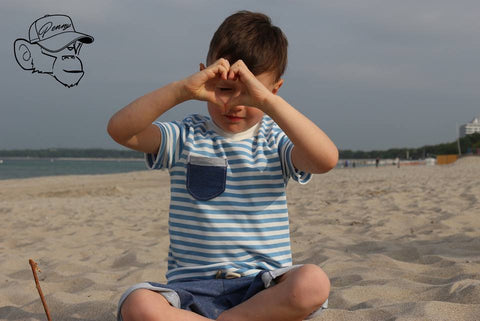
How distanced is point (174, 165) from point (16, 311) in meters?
1.16

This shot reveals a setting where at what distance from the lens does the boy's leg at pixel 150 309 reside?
1479 mm

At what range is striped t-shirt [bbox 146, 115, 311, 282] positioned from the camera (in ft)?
5.53

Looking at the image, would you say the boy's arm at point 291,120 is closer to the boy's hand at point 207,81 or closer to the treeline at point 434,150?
the boy's hand at point 207,81

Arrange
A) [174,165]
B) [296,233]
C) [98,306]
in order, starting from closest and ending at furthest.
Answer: [174,165]
[98,306]
[296,233]

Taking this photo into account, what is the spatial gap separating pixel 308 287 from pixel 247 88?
2.29 ft

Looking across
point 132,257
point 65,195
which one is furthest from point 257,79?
point 65,195

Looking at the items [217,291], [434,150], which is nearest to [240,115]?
[217,291]

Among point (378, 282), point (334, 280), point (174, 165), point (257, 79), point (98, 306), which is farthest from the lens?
point (334, 280)

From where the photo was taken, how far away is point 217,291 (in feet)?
5.42

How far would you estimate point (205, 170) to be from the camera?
67.5 inches

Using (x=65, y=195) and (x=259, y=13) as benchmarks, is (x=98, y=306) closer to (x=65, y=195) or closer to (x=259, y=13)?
(x=259, y=13)

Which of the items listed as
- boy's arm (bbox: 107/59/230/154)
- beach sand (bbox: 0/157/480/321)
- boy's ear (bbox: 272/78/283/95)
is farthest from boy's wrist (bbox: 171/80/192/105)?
beach sand (bbox: 0/157/480/321)

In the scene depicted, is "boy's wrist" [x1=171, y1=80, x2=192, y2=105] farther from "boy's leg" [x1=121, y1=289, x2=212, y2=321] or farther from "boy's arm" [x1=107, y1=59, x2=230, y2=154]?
"boy's leg" [x1=121, y1=289, x2=212, y2=321]

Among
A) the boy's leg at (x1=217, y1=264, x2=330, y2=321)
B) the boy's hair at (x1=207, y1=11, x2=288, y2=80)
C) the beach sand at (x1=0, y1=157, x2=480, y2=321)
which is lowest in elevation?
the beach sand at (x1=0, y1=157, x2=480, y2=321)
